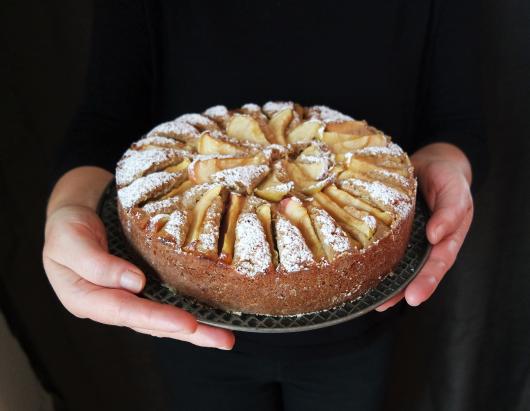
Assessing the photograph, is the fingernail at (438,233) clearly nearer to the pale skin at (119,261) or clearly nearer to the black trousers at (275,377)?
the pale skin at (119,261)

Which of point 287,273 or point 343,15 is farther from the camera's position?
point 343,15

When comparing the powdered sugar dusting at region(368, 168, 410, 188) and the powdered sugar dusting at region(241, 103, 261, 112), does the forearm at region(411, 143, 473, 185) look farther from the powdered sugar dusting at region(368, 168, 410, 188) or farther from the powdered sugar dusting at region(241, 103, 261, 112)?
the powdered sugar dusting at region(241, 103, 261, 112)

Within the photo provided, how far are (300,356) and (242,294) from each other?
0.35 m

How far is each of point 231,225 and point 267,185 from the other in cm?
16

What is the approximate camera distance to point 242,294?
1.08 metres

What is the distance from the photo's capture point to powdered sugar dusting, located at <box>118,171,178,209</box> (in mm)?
1180

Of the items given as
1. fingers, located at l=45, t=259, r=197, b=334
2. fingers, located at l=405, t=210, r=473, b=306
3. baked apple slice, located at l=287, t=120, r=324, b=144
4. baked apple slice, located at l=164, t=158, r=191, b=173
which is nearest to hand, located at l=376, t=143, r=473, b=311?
fingers, located at l=405, t=210, r=473, b=306

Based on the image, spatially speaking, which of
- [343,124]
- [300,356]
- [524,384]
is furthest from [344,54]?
[524,384]

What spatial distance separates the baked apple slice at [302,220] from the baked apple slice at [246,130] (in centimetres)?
25

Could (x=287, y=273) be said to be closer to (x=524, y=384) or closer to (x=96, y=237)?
(x=96, y=237)

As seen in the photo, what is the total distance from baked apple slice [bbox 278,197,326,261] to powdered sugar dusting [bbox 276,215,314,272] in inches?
1.0

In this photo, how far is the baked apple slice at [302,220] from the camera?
3.67 ft

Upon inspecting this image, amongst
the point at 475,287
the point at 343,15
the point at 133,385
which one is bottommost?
the point at 133,385

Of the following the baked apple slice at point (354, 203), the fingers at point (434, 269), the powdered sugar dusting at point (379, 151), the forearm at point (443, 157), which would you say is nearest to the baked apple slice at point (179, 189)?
the baked apple slice at point (354, 203)
